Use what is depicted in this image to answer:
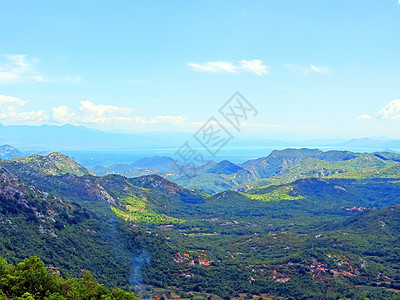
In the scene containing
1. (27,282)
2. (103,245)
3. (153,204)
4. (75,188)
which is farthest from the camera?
(153,204)

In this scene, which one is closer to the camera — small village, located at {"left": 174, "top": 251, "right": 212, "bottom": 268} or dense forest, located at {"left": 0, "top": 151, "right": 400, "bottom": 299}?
dense forest, located at {"left": 0, "top": 151, "right": 400, "bottom": 299}

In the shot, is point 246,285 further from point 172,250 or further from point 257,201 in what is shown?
point 257,201

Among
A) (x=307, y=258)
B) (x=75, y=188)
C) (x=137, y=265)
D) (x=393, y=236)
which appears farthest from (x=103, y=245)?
(x=393, y=236)

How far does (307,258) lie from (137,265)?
143ft

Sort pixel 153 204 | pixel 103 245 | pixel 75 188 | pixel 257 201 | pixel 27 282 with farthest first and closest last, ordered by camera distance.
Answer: pixel 257 201
pixel 153 204
pixel 75 188
pixel 103 245
pixel 27 282

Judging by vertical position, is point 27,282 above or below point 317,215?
above

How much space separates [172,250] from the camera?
94.0 meters

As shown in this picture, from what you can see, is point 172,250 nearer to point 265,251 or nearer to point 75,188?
point 265,251

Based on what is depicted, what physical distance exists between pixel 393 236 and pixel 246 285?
57.2 metres

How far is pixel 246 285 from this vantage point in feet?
254

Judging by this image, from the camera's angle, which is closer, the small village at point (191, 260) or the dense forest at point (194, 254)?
the dense forest at point (194, 254)

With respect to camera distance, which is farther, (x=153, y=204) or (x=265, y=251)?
(x=153, y=204)

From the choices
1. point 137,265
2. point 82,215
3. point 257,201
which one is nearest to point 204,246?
point 137,265

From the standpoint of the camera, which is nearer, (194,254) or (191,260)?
(191,260)
